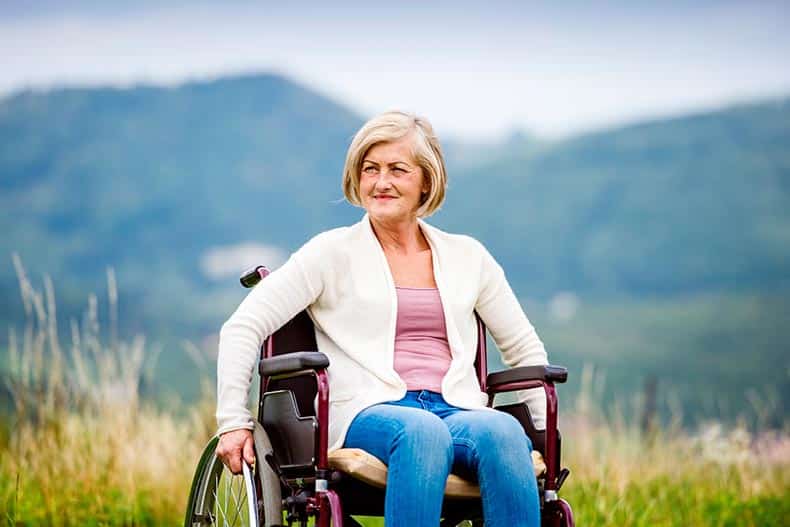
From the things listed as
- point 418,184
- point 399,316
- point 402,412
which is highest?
point 418,184

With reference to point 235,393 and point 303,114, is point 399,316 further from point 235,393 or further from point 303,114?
point 303,114

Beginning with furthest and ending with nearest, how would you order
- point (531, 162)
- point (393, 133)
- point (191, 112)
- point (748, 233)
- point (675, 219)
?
point (191, 112)
point (531, 162)
point (675, 219)
point (748, 233)
point (393, 133)

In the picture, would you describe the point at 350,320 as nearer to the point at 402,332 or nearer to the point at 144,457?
the point at 402,332

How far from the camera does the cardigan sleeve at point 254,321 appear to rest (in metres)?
2.86

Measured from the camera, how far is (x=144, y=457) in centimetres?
492

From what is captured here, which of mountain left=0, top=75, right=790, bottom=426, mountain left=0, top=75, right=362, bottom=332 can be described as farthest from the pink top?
mountain left=0, top=75, right=362, bottom=332

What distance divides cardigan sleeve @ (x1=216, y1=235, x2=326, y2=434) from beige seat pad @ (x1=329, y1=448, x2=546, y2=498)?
0.84ft

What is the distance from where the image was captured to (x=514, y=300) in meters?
3.33

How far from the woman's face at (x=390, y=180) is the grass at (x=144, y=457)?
4.52ft

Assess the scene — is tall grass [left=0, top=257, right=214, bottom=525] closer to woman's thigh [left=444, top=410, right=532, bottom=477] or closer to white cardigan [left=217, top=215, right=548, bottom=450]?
white cardigan [left=217, top=215, right=548, bottom=450]

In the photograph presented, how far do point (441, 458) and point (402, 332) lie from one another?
48 cm

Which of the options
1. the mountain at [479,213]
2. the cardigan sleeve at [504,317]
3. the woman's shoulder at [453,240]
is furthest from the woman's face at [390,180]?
the mountain at [479,213]

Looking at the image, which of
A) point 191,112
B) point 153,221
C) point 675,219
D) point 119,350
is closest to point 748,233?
point 675,219

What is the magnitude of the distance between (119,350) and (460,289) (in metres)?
2.11
